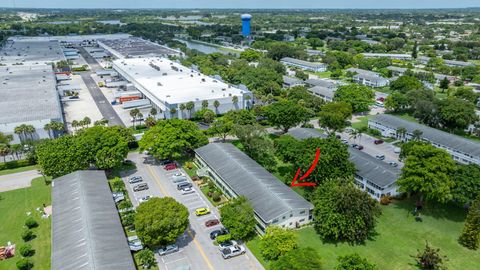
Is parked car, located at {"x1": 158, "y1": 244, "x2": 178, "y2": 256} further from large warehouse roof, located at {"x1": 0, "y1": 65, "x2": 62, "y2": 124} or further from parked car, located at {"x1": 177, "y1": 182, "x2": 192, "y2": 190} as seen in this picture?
large warehouse roof, located at {"x1": 0, "y1": 65, "x2": 62, "y2": 124}

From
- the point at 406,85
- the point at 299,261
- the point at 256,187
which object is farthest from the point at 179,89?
the point at 299,261

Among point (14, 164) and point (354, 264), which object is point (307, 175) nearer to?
point (354, 264)

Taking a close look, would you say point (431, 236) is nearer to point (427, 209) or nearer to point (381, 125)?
point (427, 209)

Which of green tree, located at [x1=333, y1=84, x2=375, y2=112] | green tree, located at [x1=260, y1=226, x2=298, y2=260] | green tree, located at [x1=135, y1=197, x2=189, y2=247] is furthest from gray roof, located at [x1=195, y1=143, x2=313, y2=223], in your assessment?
green tree, located at [x1=333, y1=84, x2=375, y2=112]

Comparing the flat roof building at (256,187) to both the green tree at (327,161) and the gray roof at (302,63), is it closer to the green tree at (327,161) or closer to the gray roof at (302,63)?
the green tree at (327,161)

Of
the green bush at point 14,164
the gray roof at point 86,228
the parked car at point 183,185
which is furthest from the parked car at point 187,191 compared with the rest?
the green bush at point 14,164

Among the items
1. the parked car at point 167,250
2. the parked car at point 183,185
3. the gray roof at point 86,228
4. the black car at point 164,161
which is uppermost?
the gray roof at point 86,228

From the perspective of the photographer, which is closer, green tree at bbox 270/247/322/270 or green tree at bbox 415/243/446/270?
green tree at bbox 270/247/322/270
